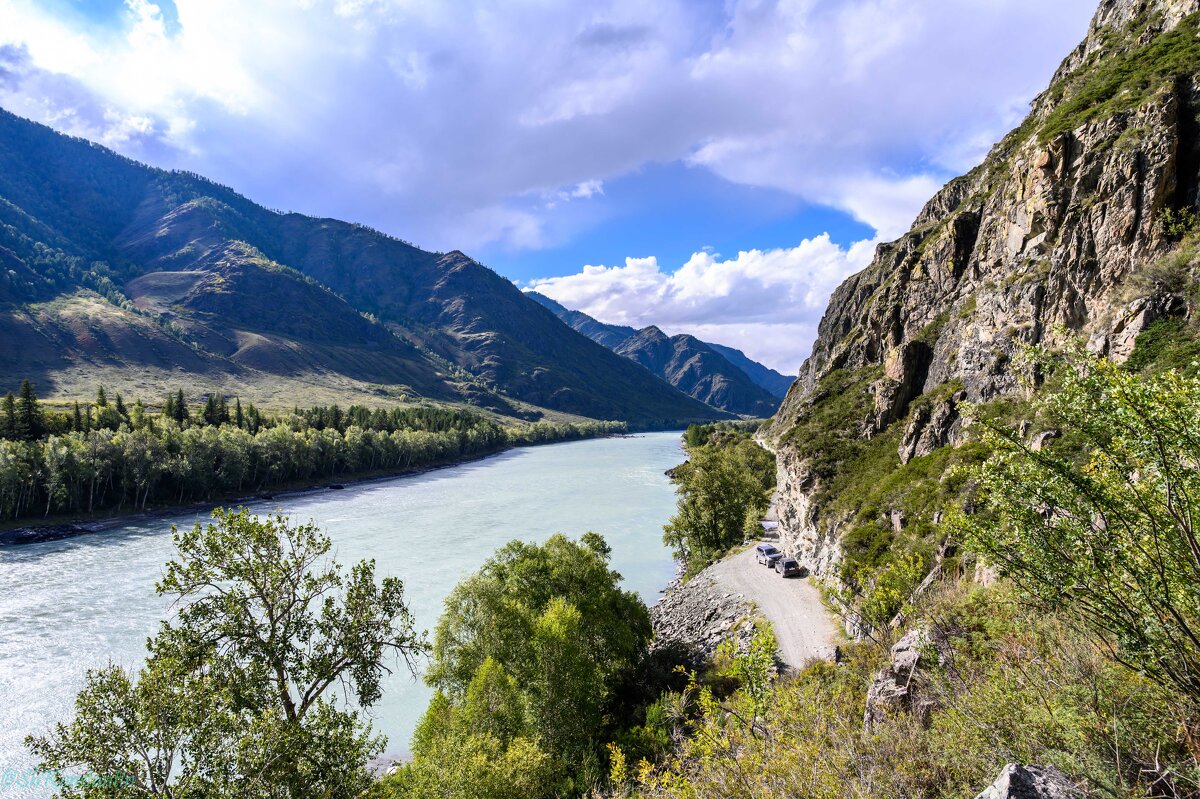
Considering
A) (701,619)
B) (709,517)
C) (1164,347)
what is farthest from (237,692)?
(709,517)

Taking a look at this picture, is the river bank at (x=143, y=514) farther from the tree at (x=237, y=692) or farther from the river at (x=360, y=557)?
the tree at (x=237, y=692)

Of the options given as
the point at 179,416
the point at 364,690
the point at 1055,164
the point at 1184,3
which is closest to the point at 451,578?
the point at 364,690

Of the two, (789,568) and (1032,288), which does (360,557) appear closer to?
(789,568)

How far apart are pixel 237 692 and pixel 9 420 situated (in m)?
107

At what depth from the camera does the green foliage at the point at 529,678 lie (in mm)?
18781

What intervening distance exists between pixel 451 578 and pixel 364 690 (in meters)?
37.7

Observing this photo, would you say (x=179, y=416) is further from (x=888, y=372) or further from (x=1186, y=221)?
(x=1186, y=221)

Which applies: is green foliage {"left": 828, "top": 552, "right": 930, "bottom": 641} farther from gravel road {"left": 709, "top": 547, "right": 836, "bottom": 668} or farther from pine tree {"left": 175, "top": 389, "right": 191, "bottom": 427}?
pine tree {"left": 175, "top": 389, "right": 191, "bottom": 427}

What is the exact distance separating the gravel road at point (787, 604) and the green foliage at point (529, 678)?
8.75 metres

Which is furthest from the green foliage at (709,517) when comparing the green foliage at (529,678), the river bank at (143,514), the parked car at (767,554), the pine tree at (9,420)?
the pine tree at (9,420)

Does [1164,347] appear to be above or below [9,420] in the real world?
above

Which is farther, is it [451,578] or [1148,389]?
[451,578]

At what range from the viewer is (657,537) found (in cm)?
7112

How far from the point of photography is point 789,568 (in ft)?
142
